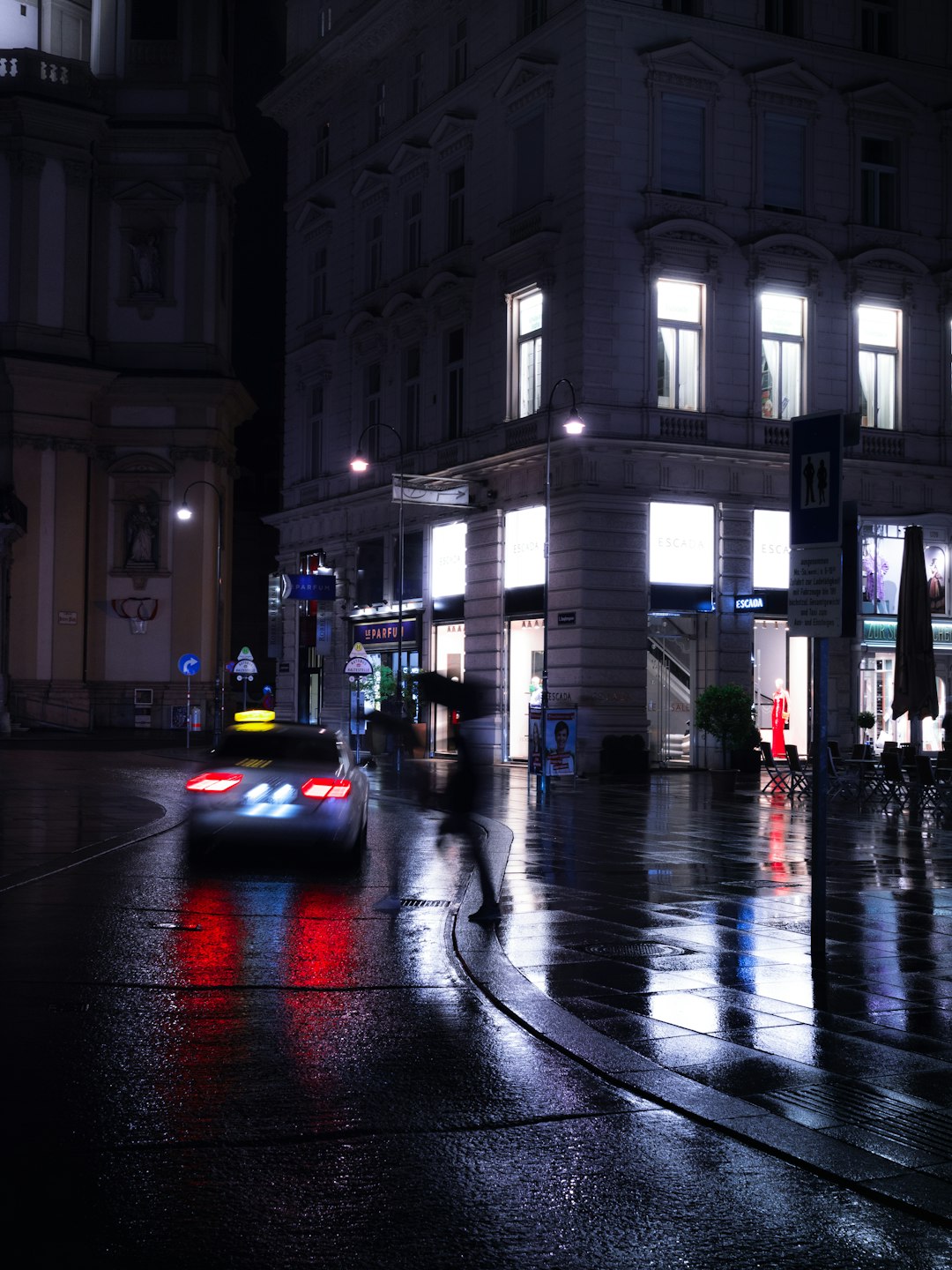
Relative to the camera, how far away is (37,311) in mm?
61875

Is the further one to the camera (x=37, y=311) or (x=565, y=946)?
(x=37, y=311)

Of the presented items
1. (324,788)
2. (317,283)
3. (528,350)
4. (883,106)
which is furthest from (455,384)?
(324,788)

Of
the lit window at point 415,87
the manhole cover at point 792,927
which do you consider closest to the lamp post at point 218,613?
the lit window at point 415,87

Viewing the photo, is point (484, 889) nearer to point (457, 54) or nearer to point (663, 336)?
point (663, 336)

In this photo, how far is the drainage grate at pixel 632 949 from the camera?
35.1 feet

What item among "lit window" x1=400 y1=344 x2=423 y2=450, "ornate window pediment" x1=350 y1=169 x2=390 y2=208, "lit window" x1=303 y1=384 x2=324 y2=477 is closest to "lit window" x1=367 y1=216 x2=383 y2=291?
"ornate window pediment" x1=350 y1=169 x2=390 y2=208

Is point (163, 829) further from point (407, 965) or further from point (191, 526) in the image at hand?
point (191, 526)

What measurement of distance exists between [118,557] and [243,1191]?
198ft

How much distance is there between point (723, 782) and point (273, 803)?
57.5 feet

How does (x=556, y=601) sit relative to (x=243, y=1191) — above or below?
above

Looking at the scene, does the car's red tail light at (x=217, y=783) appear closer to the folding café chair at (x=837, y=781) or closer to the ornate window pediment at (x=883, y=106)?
the folding café chair at (x=837, y=781)

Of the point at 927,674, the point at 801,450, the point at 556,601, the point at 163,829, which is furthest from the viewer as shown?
the point at 556,601

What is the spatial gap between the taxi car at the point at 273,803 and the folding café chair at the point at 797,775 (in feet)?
42.1

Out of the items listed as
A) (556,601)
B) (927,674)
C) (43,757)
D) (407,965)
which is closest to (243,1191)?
(407,965)
